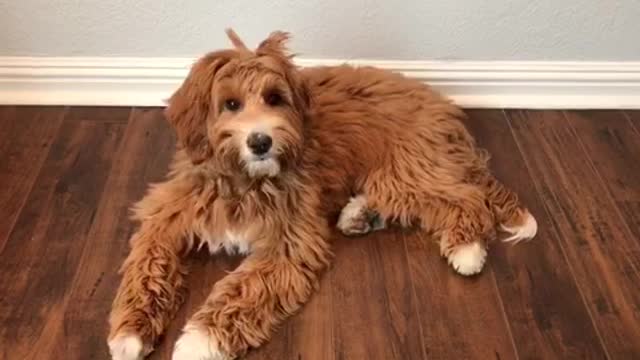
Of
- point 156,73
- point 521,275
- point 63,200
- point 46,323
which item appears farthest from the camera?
point 156,73

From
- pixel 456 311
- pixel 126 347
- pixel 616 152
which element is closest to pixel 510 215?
pixel 456 311

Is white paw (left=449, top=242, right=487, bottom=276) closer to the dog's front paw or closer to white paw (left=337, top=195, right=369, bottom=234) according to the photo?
white paw (left=337, top=195, right=369, bottom=234)

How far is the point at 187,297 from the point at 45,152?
0.80m

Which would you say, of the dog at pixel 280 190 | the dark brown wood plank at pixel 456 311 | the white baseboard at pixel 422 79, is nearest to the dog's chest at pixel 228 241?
the dog at pixel 280 190

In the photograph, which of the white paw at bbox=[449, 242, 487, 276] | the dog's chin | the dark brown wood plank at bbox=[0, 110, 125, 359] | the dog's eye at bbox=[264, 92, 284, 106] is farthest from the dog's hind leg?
the dark brown wood plank at bbox=[0, 110, 125, 359]

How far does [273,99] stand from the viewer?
72.3 inches

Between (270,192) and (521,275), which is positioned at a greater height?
(270,192)

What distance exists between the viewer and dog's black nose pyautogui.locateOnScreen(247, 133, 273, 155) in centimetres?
176

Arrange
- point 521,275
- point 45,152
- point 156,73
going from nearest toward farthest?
point 521,275, point 45,152, point 156,73

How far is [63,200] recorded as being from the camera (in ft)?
7.47

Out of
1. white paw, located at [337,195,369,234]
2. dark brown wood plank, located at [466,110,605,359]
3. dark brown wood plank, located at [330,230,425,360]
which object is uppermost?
white paw, located at [337,195,369,234]

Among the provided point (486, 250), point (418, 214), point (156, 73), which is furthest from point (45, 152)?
point (486, 250)

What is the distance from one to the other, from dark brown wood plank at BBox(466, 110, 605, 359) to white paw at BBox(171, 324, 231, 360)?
0.72m

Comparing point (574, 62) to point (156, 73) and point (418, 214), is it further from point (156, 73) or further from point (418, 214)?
point (156, 73)
